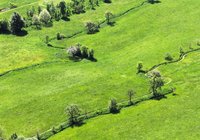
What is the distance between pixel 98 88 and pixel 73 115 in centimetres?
2169

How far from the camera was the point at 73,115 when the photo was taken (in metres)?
143

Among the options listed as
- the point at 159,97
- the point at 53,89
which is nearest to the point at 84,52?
the point at 53,89

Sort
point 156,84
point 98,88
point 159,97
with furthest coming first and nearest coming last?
point 98,88 → point 156,84 → point 159,97

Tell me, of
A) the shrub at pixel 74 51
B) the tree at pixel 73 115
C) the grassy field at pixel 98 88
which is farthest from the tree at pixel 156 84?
the shrub at pixel 74 51

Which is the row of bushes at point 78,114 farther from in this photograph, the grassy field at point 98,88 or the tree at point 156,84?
the tree at point 156,84

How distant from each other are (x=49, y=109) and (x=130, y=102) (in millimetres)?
27539

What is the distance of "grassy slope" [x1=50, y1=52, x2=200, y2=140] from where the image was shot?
134 m

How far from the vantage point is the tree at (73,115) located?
142 meters

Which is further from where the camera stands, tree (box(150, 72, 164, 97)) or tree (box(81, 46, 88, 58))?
tree (box(81, 46, 88, 58))

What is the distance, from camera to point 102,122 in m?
143

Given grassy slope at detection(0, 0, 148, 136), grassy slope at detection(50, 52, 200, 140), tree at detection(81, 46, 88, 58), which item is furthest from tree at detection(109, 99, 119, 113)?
tree at detection(81, 46, 88, 58)

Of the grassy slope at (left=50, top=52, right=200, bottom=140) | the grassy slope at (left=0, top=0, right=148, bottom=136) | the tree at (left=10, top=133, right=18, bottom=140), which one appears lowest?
the grassy slope at (left=50, top=52, right=200, bottom=140)

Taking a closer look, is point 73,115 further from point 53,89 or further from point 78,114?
point 53,89

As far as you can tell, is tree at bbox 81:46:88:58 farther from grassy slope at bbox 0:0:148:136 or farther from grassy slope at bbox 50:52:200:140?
grassy slope at bbox 50:52:200:140
